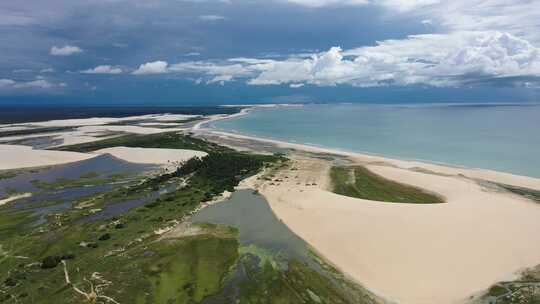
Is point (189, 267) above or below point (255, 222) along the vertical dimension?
above

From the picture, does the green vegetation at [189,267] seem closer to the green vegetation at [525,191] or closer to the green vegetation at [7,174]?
the green vegetation at [525,191]

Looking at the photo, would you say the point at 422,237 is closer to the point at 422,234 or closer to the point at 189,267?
the point at 422,234

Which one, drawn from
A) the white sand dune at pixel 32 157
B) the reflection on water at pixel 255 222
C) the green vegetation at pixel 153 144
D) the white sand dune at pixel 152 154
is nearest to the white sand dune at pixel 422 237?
the reflection on water at pixel 255 222

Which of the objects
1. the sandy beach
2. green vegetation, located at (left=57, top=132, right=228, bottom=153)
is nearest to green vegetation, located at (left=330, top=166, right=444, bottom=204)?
the sandy beach

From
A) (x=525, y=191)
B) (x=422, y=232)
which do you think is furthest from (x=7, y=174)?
(x=525, y=191)

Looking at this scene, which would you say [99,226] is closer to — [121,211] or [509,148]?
[121,211]

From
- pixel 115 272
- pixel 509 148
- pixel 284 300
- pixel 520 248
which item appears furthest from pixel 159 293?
pixel 509 148
